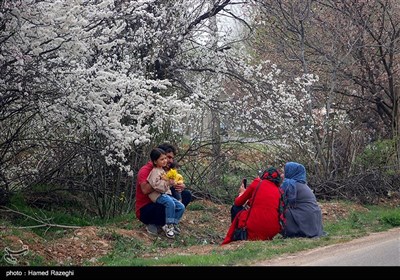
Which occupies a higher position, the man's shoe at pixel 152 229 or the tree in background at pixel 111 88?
the tree in background at pixel 111 88

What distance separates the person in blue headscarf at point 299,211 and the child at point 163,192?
5.88ft

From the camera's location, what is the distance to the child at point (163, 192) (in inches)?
468

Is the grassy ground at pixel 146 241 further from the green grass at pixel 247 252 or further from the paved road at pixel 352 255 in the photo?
the paved road at pixel 352 255

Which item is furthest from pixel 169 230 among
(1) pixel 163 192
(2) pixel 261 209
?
(2) pixel 261 209

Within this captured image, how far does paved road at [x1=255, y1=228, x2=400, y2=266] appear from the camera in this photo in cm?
910

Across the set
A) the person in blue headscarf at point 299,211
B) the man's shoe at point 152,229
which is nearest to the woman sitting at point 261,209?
the person in blue headscarf at point 299,211

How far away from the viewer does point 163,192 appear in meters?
11.9

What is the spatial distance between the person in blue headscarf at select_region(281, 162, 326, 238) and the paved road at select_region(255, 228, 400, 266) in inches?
28.1

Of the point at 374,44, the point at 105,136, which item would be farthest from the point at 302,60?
the point at 105,136

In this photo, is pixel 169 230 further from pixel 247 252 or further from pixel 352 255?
pixel 352 255

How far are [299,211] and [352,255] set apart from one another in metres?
2.01

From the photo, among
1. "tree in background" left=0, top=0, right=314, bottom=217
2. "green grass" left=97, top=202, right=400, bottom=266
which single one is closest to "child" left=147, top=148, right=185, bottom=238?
"tree in background" left=0, top=0, right=314, bottom=217

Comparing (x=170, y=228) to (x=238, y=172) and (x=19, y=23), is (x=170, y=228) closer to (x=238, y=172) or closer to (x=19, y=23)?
(x=19, y=23)

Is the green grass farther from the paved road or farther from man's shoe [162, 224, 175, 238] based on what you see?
man's shoe [162, 224, 175, 238]
